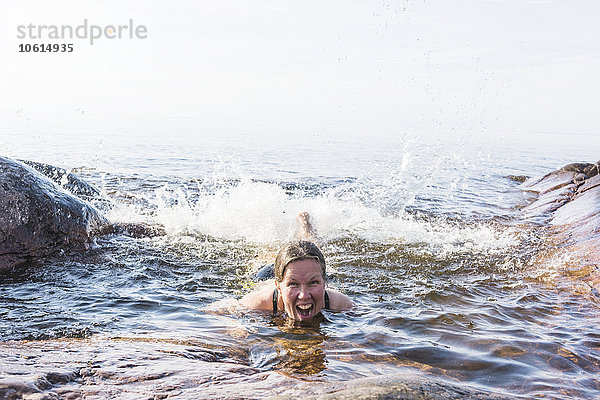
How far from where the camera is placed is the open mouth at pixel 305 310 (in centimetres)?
509

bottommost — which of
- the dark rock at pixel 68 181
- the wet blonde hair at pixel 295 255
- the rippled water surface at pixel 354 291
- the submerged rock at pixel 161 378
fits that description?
the rippled water surface at pixel 354 291

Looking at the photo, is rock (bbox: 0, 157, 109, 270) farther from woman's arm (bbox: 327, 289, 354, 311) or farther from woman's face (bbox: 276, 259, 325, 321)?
woman's arm (bbox: 327, 289, 354, 311)

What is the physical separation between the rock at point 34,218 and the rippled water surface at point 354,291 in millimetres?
336

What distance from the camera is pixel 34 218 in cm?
692

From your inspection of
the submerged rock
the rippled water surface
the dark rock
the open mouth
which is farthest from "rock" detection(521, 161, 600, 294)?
the dark rock

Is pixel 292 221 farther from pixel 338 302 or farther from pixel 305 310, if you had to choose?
pixel 305 310

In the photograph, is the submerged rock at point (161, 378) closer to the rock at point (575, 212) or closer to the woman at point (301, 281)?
the woman at point (301, 281)

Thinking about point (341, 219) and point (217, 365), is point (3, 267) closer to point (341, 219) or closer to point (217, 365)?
point (217, 365)

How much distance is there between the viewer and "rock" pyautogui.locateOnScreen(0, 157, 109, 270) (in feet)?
21.9

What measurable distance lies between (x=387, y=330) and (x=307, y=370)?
141cm

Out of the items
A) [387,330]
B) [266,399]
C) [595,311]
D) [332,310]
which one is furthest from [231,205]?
[266,399]

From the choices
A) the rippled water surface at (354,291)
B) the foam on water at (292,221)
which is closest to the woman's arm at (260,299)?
the rippled water surface at (354,291)

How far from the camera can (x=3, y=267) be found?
6395 millimetres

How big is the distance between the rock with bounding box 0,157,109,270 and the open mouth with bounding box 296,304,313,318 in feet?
12.8
